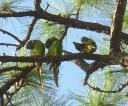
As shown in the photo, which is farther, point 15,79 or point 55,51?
point 15,79

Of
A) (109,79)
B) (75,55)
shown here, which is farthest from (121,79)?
(75,55)

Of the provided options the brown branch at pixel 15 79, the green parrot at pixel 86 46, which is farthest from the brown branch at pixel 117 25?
the brown branch at pixel 15 79

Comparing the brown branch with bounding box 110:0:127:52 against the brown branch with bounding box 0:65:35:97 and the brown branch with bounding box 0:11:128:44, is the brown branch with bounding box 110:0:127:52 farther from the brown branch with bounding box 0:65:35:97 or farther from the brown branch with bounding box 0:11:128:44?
the brown branch with bounding box 0:65:35:97

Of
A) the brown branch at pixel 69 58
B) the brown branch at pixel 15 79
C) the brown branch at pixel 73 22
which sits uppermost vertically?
the brown branch at pixel 73 22

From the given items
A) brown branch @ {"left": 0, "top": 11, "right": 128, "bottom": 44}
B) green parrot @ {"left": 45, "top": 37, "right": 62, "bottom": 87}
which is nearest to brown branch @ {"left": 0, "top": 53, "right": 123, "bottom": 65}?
green parrot @ {"left": 45, "top": 37, "right": 62, "bottom": 87}

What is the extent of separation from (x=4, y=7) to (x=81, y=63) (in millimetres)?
326

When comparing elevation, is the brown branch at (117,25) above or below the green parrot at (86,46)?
above

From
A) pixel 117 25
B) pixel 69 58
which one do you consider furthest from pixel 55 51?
pixel 117 25

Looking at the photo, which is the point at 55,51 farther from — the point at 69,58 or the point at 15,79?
the point at 15,79

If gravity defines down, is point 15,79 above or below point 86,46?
below

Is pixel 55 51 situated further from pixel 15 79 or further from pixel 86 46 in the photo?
pixel 15 79

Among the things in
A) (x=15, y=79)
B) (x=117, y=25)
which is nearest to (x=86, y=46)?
(x=117, y=25)

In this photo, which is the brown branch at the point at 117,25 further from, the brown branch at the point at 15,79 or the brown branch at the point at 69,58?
the brown branch at the point at 15,79

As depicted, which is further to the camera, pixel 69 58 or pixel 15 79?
pixel 15 79
